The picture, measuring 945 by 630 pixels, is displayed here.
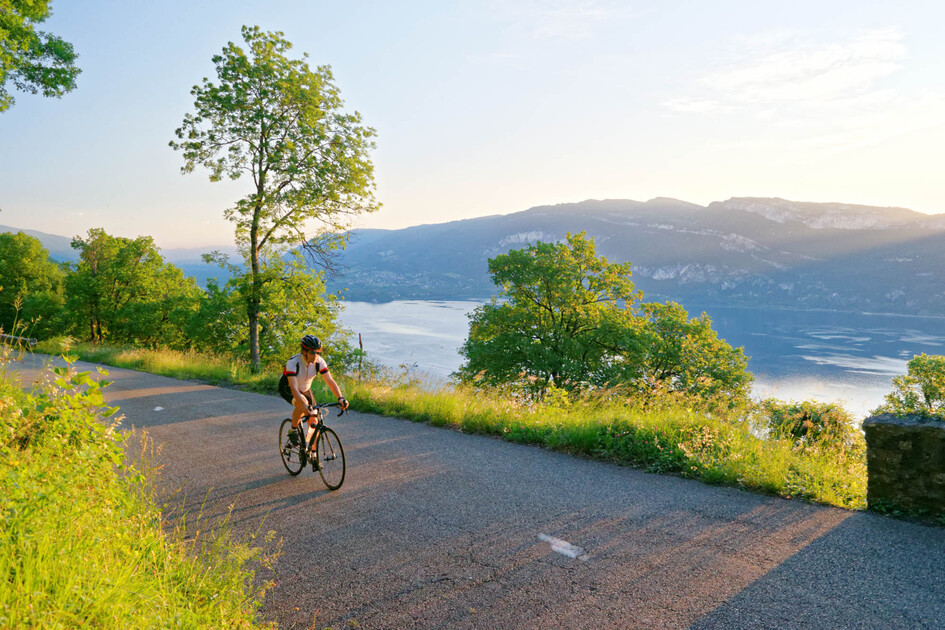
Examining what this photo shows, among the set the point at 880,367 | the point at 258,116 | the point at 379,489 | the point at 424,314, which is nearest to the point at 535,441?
the point at 379,489

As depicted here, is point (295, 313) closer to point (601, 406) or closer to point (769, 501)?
point (601, 406)

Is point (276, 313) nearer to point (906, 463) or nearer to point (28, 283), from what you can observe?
point (906, 463)

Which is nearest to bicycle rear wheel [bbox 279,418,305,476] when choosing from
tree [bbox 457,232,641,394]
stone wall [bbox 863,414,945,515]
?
stone wall [bbox 863,414,945,515]

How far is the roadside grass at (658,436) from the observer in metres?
6.35

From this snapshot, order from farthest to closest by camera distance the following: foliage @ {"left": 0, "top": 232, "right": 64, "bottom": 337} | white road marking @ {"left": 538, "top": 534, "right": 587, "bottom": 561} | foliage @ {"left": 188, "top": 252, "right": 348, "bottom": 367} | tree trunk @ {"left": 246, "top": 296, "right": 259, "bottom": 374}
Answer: foliage @ {"left": 0, "top": 232, "right": 64, "bottom": 337}
foliage @ {"left": 188, "top": 252, "right": 348, "bottom": 367}
tree trunk @ {"left": 246, "top": 296, "right": 259, "bottom": 374}
white road marking @ {"left": 538, "top": 534, "right": 587, "bottom": 561}

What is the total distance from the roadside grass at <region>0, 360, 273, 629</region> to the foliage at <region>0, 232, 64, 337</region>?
50238 mm

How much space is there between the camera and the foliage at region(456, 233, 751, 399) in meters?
28.9

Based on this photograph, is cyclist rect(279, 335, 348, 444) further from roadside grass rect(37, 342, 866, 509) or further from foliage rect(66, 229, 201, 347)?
foliage rect(66, 229, 201, 347)

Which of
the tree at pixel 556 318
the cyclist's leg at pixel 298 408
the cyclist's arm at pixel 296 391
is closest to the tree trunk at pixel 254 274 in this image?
the cyclist's leg at pixel 298 408

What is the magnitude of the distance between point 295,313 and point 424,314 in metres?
143

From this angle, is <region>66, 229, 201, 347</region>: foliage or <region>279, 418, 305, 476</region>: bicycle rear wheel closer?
<region>279, 418, 305, 476</region>: bicycle rear wheel

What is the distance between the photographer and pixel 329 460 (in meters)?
6.70

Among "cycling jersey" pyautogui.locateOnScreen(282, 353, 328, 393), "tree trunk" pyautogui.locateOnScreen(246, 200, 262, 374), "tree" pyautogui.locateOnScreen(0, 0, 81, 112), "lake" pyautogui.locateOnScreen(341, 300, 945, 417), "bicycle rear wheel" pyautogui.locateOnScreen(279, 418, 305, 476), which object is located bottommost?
"lake" pyautogui.locateOnScreen(341, 300, 945, 417)

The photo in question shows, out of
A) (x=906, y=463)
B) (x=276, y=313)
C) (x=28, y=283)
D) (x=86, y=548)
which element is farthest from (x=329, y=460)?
(x=28, y=283)
